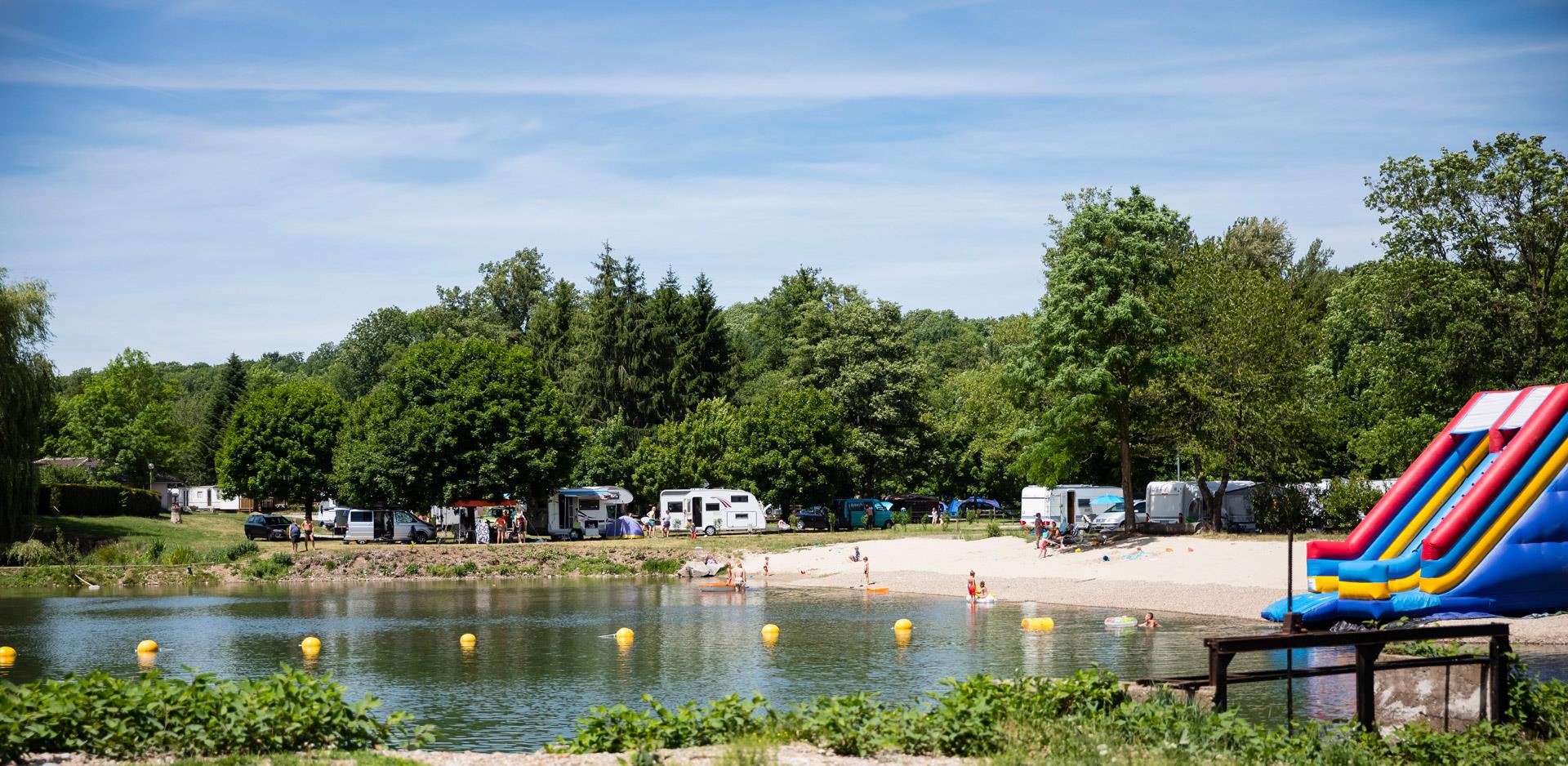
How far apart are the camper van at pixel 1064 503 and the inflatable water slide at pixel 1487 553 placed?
42886 mm

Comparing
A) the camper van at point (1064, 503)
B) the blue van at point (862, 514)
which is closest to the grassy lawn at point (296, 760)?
the camper van at point (1064, 503)

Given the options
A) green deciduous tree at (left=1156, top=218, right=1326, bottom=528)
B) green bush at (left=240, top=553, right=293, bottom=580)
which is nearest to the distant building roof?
green bush at (left=240, top=553, right=293, bottom=580)

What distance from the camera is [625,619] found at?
37.4 m

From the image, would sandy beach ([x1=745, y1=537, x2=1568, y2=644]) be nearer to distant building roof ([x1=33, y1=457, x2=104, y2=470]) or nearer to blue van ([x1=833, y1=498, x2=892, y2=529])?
blue van ([x1=833, y1=498, x2=892, y2=529])

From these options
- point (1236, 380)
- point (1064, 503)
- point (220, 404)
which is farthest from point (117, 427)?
point (1236, 380)

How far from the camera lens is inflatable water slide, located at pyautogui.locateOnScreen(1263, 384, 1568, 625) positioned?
15.1 metres

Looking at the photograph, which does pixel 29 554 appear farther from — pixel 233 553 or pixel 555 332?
pixel 555 332

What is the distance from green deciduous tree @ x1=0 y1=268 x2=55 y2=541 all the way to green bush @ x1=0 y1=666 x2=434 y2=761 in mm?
43564

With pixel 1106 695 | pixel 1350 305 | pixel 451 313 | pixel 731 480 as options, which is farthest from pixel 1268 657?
pixel 451 313

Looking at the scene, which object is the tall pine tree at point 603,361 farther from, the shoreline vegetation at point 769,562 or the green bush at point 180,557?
the green bush at point 180,557

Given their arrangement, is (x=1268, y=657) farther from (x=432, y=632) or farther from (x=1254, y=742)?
(x=432, y=632)

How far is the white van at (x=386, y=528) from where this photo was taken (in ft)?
213

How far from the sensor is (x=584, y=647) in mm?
30625

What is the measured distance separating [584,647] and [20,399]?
3448 centimetres
